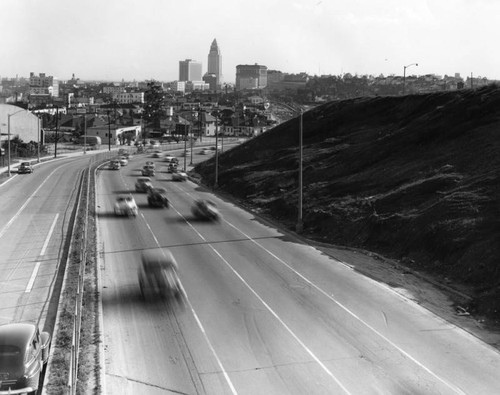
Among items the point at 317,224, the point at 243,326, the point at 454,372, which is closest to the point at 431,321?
the point at 454,372

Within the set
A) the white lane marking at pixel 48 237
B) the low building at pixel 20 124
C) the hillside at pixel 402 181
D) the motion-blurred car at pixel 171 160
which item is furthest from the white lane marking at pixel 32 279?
the low building at pixel 20 124

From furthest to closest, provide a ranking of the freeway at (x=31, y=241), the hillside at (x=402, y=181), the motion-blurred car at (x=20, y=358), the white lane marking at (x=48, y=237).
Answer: the white lane marking at (x=48, y=237), the hillside at (x=402, y=181), the freeway at (x=31, y=241), the motion-blurred car at (x=20, y=358)

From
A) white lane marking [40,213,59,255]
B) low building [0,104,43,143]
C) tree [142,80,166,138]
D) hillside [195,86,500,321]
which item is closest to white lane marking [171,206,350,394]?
hillside [195,86,500,321]

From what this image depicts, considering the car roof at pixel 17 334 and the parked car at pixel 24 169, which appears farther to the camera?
the parked car at pixel 24 169

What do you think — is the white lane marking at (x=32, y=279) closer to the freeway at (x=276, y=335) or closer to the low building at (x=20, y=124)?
the freeway at (x=276, y=335)

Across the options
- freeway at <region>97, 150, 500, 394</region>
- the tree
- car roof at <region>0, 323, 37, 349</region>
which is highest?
the tree

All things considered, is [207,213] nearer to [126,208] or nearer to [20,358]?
[126,208]

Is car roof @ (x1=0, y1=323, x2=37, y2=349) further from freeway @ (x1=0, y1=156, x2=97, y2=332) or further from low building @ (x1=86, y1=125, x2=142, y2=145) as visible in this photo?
low building @ (x1=86, y1=125, x2=142, y2=145)
